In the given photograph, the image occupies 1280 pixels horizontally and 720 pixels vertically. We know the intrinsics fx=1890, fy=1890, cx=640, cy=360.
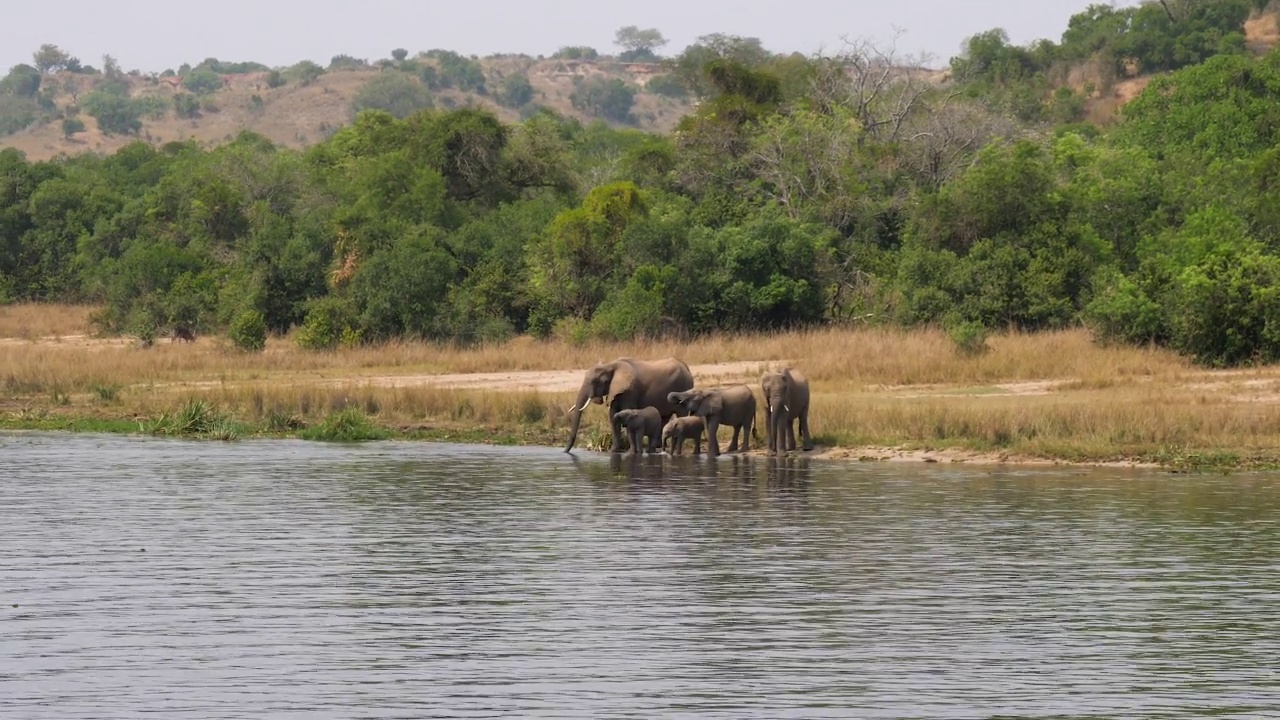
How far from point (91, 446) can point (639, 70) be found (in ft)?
498

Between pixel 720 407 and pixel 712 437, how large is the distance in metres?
0.44

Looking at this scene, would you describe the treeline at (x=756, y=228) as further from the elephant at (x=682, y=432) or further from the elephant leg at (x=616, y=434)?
the elephant leg at (x=616, y=434)

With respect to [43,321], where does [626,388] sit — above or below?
below

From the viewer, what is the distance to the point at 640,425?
27.5 meters

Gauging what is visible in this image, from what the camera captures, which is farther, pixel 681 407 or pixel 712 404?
pixel 681 407


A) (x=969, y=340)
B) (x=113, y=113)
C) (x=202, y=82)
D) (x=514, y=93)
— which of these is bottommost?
(x=969, y=340)

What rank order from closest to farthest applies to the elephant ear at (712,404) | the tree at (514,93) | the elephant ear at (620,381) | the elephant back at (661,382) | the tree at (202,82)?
the elephant ear at (712,404)
the elephant ear at (620,381)
the elephant back at (661,382)
the tree at (514,93)
the tree at (202,82)

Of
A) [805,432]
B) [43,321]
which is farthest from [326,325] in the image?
[805,432]

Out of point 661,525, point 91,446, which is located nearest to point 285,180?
point 91,446

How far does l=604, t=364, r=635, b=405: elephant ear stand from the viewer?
27.8 meters

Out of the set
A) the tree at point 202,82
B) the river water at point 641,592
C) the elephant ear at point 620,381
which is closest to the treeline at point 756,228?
the elephant ear at point 620,381

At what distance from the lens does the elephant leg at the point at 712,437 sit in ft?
87.7

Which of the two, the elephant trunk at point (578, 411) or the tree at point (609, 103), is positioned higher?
the tree at point (609, 103)

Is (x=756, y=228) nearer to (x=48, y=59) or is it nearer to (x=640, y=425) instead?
(x=640, y=425)
